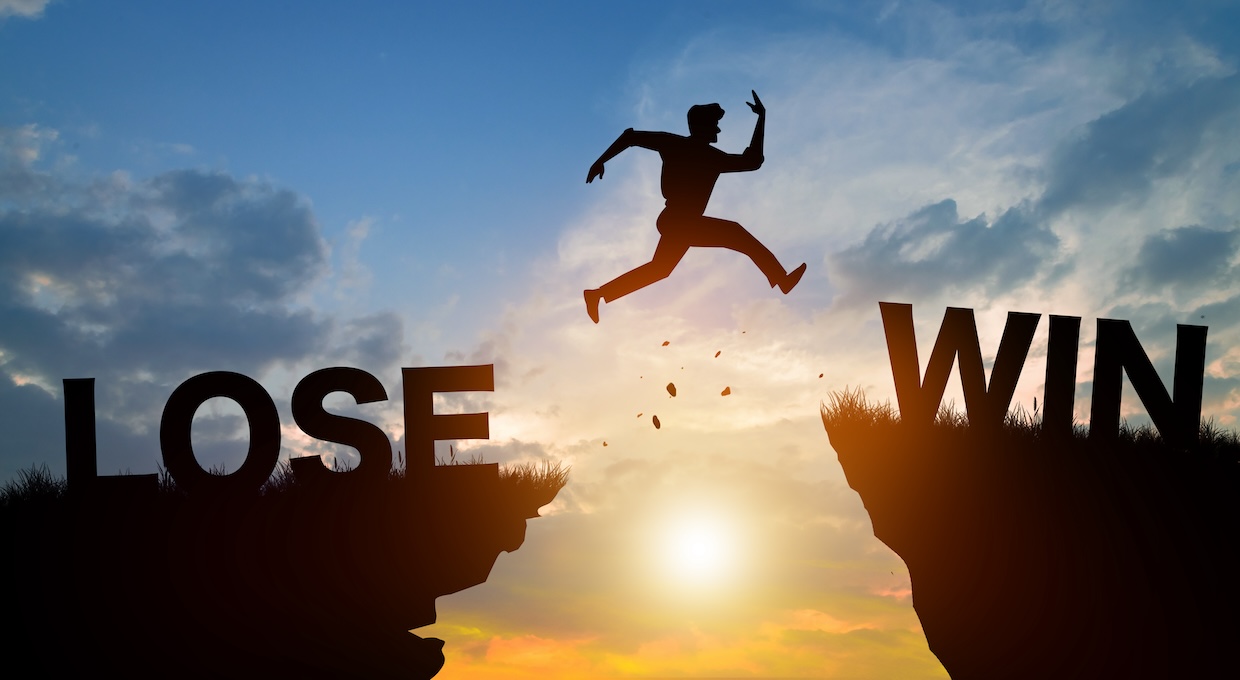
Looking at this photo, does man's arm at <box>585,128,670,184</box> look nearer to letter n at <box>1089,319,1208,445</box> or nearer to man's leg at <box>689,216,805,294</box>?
man's leg at <box>689,216,805,294</box>

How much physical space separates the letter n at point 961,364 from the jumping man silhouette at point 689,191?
7.41ft

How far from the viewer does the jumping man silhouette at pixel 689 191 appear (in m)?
11.0

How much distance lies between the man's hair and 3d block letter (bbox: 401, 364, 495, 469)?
154 inches

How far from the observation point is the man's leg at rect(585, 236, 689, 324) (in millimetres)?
11203

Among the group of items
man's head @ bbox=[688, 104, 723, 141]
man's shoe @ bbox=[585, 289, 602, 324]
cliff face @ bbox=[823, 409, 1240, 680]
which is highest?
man's head @ bbox=[688, 104, 723, 141]

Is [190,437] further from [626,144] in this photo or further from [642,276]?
[626,144]

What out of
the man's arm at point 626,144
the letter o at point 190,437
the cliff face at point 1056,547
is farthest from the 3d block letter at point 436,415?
the cliff face at point 1056,547

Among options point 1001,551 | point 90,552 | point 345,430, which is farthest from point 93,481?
point 1001,551

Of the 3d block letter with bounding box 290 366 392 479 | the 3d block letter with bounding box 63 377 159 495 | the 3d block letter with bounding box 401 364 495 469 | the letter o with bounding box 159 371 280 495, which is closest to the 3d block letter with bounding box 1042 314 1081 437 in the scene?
the 3d block letter with bounding box 401 364 495 469

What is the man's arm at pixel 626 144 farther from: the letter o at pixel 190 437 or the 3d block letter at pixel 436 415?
the letter o at pixel 190 437

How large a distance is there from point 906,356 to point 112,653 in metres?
10.00

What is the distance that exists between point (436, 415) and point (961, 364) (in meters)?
6.67

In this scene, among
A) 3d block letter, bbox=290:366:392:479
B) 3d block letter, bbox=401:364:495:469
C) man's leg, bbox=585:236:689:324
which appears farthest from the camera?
3d block letter, bbox=401:364:495:469

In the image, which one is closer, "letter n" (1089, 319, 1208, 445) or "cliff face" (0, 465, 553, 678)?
"cliff face" (0, 465, 553, 678)
